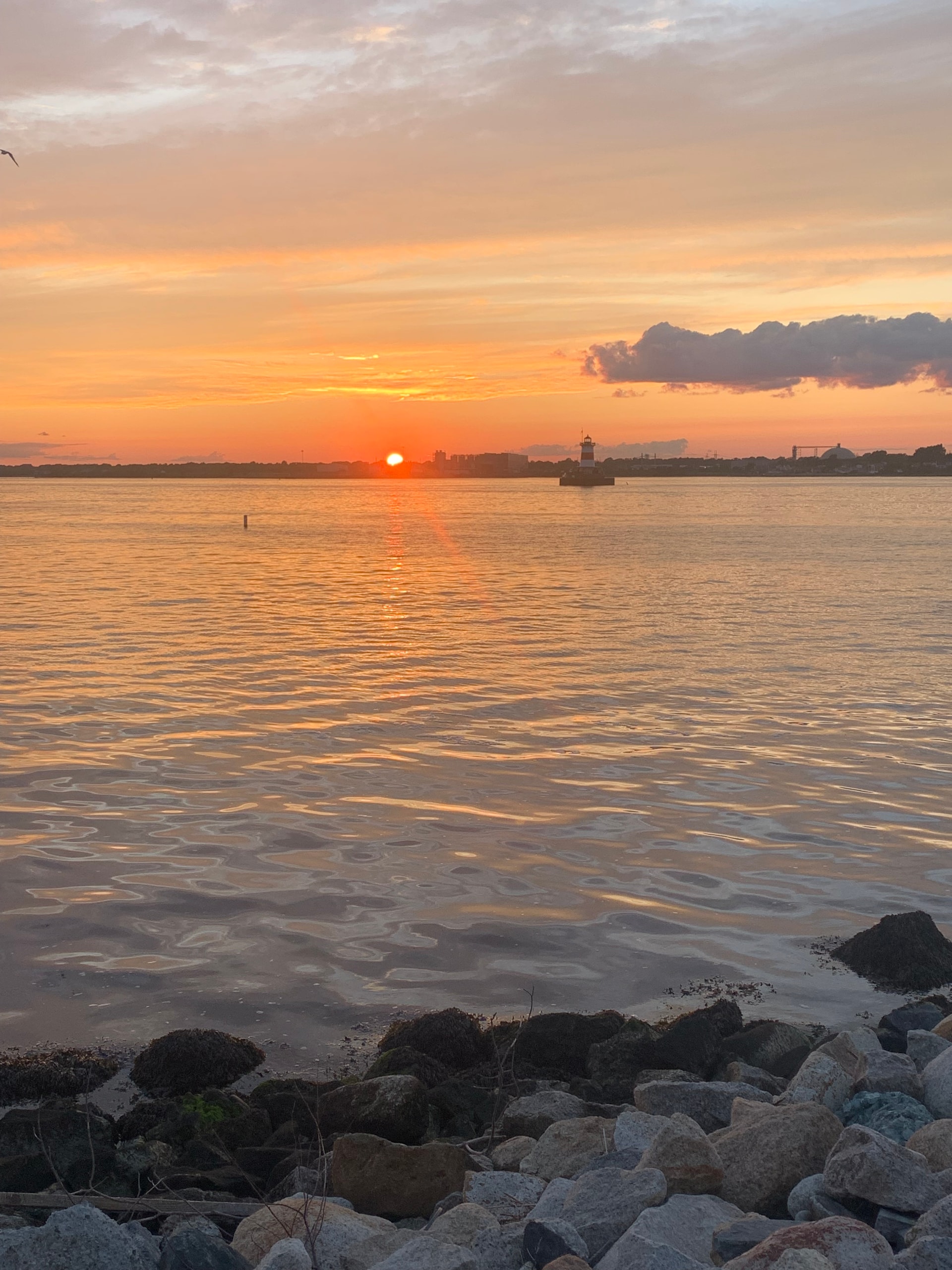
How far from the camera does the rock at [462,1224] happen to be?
455 cm

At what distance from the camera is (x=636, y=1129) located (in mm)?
5332

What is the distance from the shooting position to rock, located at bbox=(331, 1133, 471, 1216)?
524 centimetres

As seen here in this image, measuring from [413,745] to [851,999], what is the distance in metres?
8.00

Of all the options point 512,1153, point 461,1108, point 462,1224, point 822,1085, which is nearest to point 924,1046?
point 822,1085

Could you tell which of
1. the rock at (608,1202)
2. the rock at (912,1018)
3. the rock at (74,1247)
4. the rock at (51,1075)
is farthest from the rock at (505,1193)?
the rock at (912,1018)

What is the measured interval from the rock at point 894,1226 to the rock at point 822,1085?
1.18m

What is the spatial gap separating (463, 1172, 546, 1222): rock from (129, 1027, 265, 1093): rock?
2.26m

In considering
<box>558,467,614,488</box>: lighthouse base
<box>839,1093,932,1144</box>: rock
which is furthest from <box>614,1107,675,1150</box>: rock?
<box>558,467,614,488</box>: lighthouse base

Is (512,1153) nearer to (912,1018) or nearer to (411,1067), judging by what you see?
(411,1067)

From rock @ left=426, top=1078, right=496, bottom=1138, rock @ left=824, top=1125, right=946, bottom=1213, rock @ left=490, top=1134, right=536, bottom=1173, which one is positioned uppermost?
rock @ left=824, top=1125, right=946, bottom=1213

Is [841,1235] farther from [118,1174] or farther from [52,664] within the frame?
[52,664]

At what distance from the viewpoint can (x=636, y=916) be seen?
372 inches

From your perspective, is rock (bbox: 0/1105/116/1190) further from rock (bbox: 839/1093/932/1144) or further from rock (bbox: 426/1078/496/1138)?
rock (bbox: 839/1093/932/1144)

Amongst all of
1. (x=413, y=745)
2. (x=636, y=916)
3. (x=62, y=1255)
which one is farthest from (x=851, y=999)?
(x=413, y=745)
